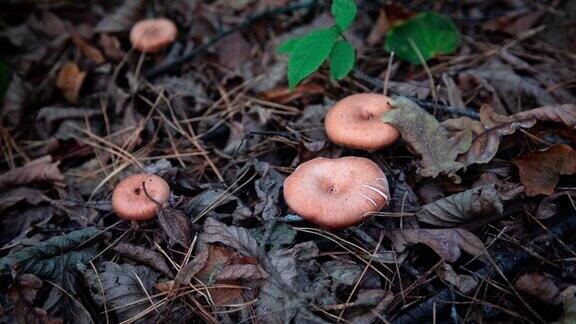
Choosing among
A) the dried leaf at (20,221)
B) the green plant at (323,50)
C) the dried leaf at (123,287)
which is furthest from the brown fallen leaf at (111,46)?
the dried leaf at (123,287)

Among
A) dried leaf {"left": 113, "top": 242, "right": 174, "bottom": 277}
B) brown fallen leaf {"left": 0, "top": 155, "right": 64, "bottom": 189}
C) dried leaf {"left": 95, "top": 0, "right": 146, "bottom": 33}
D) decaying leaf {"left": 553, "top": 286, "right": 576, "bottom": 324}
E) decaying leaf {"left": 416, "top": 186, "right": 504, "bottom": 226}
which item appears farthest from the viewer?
dried leaf {"left": 95, "top": 0, "right": 146, "bottom": 33}

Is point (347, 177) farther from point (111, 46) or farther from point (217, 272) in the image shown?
point (111, 46)

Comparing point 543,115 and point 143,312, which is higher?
point 543,115

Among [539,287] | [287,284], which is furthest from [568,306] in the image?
[287,284]

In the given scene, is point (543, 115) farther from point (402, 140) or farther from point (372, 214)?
point (372, 214)

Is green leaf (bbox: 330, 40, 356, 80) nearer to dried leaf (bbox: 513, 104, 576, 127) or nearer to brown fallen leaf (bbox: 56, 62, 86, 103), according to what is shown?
dried leaf (bbox: 513, 104, 576, 127)

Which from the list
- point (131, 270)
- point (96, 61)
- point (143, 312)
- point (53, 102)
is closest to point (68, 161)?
point (53, 102)

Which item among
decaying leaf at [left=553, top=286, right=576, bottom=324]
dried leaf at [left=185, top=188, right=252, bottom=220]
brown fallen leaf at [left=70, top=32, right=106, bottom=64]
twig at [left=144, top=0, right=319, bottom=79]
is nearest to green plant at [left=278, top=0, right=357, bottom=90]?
dried leaf at [left=185, top=188, right=252, bottom=220]
